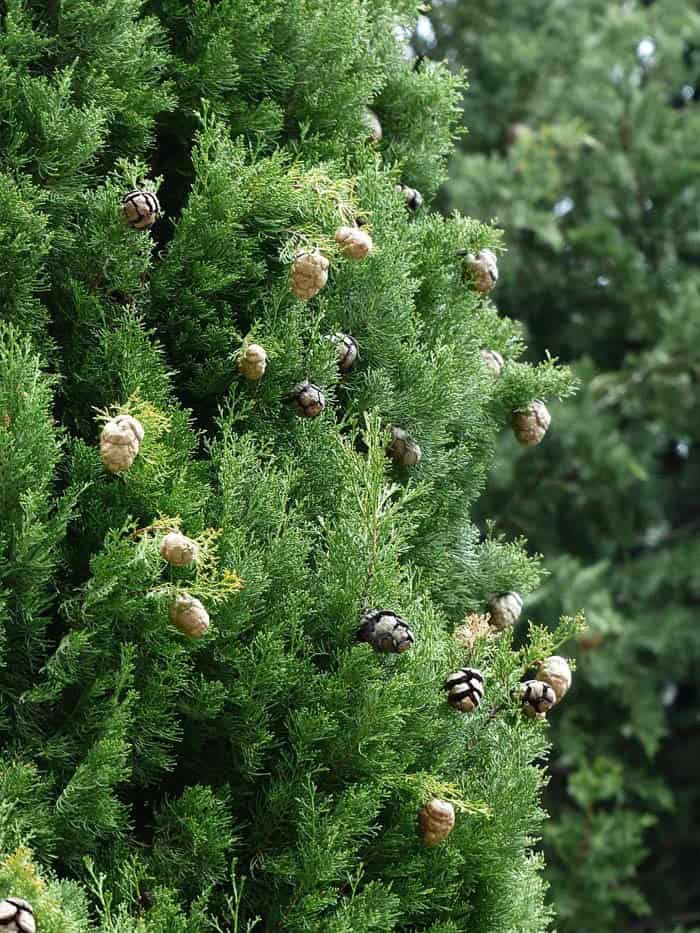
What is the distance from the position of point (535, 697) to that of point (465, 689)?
18 cm

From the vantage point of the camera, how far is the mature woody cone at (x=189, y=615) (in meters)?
1.92

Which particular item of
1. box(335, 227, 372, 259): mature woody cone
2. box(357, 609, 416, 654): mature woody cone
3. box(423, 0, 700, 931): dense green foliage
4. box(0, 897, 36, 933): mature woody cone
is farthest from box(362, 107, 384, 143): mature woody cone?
box(423, 0, 700, 931): dense green foliage

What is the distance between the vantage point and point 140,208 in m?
2.14

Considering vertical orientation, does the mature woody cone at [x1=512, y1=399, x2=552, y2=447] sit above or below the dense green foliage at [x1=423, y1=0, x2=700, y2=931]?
above

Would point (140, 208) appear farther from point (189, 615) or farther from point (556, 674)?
point (556, 674)

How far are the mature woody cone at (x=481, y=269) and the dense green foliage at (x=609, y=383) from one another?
448cm

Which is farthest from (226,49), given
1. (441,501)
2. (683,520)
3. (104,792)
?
(683,520)

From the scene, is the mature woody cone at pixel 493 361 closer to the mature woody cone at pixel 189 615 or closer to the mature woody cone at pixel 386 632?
the mature woody cone at pixel 386 632

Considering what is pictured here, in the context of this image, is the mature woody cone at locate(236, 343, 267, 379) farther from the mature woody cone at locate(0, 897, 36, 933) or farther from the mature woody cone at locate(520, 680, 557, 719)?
the mature woody cone at locate(0, 897, 36, 933)

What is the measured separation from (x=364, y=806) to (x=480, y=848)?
327 millimetres

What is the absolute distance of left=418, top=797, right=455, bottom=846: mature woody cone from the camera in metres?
2.10

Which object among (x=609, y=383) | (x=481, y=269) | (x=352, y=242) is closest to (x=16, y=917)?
(x=352, y=242)

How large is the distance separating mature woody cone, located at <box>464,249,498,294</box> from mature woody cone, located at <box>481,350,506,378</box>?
6.9 inches

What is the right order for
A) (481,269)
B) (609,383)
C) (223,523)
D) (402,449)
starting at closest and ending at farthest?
(223,523)
(402,449)
(481,269)
(609,383)
